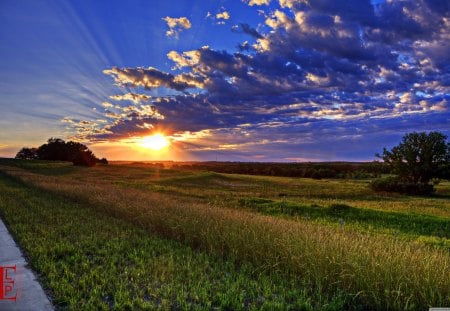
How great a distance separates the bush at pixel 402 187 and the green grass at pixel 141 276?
116ft

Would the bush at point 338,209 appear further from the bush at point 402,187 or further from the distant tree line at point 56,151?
the distant tree line at point 56,151

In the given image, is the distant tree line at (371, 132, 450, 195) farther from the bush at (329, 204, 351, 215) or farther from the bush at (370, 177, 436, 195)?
the bush at (329, 204, 351, 215)

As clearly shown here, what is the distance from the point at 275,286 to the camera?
711 cm

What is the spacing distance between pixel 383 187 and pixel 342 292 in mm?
38058

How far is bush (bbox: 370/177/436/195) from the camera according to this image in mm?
38897

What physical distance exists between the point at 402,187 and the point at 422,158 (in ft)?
22.2

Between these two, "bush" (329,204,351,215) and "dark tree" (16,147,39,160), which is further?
"dark tree" (16,147,39,160)

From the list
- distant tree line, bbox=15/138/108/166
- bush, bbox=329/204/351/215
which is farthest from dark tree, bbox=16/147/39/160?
bush, bbox=329/204/351/215

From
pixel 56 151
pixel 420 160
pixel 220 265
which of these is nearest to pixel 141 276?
pixel 220 265

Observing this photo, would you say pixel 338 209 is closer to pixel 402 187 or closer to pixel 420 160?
pixel 402 187

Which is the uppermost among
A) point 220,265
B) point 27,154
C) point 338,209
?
point 27,154

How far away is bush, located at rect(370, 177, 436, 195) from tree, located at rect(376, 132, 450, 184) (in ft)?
6.09

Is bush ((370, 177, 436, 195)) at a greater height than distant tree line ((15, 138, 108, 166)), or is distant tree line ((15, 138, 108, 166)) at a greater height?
distant tree line ((15, 138, 108, 166))

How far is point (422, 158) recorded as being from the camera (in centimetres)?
4434
